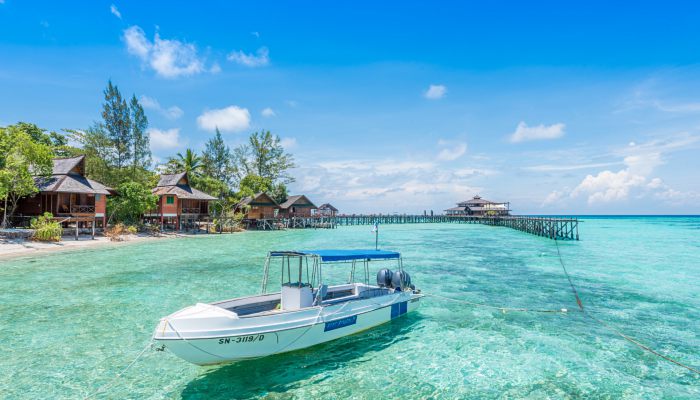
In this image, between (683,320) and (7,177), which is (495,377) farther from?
(7,177)

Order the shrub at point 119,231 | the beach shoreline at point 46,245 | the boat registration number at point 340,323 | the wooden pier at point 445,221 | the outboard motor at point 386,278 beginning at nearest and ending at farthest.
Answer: the boat registration number at point 340,323 < the outboard motor at point 386,278 < the beach shoreline at point 46,245 < the shrub at point 119,231 < the wooden pier at point 445,221

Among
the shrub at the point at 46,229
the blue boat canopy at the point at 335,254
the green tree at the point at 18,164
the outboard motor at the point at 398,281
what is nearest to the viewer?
the blue boat canopy at the point at 335,254

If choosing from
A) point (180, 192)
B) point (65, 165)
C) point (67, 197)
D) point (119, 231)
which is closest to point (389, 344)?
point (119, 231)

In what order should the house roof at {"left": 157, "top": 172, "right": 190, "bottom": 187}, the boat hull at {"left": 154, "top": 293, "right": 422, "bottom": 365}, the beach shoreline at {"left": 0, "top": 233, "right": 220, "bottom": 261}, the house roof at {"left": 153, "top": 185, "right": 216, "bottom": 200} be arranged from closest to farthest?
1. the boat hull at {"left": 154, "top": 293, "right": 422, "bottom": 365}
2. the beach shoreline at {"left": 0, "top": 233, "right": 220, "bottom": 261}
3. the house roof at {"left": 153, "top": 185, "right": 216, "bottom": 200}
4. the house roof at {"left": 157, "top": 172, "right": 190, "bottom": 187}

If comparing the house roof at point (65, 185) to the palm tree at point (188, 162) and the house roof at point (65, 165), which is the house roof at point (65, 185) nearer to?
→ the house roof at point (65, 165)

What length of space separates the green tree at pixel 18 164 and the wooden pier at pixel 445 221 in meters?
28.3

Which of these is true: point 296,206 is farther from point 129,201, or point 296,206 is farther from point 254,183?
point 129,201

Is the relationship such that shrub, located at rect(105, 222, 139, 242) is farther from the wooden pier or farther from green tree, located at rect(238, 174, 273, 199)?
green tree, located at rect(238, 174, 273, 199)

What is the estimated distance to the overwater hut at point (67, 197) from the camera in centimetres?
3216

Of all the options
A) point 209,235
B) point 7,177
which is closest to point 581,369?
point 7,177

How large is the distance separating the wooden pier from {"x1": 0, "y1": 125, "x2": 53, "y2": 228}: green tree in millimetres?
28310

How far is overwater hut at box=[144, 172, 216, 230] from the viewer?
4309 centimetres

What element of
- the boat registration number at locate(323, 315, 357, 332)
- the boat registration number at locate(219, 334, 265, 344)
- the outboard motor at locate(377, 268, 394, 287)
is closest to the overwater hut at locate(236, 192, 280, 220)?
the outboard motor at locate(377, 268, 394, 287)

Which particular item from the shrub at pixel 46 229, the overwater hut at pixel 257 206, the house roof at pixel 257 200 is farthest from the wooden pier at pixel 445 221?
the shrub at pixel 46 229
